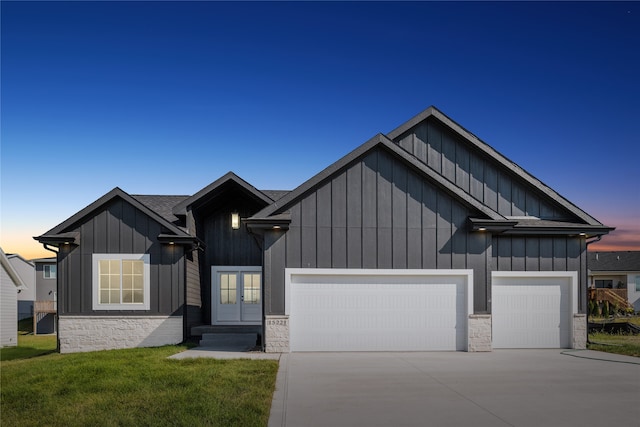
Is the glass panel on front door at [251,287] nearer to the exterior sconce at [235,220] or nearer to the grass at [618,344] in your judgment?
the exterior sconce at [235,220]

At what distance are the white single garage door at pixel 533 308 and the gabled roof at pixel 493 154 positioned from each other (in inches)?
73.8

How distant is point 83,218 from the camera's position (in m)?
15.4

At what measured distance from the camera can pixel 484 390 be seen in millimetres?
8656

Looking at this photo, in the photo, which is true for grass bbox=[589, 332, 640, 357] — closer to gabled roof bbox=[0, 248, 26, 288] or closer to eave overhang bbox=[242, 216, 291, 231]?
eave overhang bbox=[242, 216, 291, 231]

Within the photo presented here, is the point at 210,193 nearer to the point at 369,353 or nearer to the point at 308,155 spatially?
the point at 369,353

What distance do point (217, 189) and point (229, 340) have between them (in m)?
4.79

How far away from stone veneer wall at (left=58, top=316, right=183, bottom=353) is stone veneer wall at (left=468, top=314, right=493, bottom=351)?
8.34m

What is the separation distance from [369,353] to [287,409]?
6.16 m

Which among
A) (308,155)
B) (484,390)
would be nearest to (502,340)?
(484,390)

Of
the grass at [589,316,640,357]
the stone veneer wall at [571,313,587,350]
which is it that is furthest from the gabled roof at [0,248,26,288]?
the grass at [589,316,640,357]

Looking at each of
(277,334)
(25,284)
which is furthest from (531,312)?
(25,284)

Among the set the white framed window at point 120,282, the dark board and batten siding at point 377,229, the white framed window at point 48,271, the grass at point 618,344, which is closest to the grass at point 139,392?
the dark board and batten siding at point 377,229

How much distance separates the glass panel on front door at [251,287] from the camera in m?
18.0

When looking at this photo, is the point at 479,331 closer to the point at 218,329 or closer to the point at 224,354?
the point at 224,354
